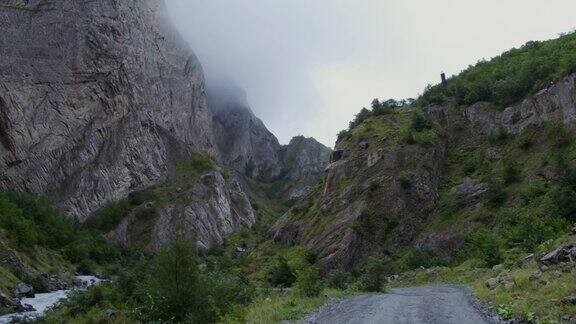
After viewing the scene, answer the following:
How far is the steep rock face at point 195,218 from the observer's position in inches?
3937

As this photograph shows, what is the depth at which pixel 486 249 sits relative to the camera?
126 ft

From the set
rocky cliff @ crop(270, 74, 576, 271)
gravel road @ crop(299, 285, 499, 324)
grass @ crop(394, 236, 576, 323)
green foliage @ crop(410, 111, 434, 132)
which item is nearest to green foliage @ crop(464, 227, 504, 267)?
rocky cliff @ crop(270, 74, 576, 271)

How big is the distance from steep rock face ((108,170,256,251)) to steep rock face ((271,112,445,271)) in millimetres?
30209

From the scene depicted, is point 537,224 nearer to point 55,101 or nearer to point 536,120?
point 536,120

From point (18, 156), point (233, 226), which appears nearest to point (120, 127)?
point (18, 156)

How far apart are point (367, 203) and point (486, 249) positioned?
2232cm

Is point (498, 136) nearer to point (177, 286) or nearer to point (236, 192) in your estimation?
point (177, 286)

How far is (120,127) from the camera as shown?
356 ft

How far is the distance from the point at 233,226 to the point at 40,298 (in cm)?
7335

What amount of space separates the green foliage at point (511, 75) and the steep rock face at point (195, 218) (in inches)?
1886

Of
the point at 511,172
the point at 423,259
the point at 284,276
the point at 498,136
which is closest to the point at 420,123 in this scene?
the point at 498,136

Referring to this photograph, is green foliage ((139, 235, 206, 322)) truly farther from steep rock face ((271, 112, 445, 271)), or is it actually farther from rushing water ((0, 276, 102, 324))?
steep rock face ((271, 112, 445, 271))

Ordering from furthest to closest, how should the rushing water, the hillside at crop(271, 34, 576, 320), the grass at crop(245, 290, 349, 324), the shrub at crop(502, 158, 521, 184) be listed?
the shrub at crop(502, 158, 521, 184) < the hillside at crop(271, 34, 576, 320) < the rushing water < the grass at crop(245, 290, 349, 324)

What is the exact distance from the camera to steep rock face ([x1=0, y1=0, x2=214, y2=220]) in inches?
3548
